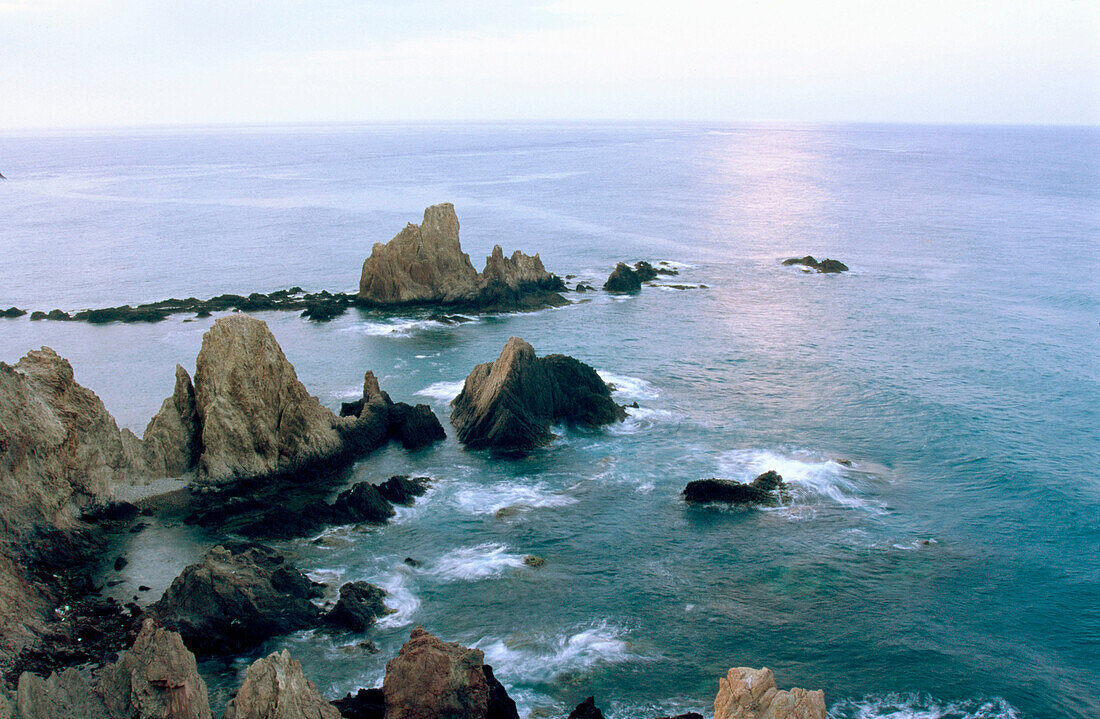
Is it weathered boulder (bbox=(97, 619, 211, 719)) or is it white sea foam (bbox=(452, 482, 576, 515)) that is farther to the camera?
white sea foam (bbox=(452, 482, 576, 515))

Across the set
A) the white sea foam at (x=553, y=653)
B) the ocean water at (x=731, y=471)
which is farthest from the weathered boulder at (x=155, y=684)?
the white sea foam at (x=553, y=653)

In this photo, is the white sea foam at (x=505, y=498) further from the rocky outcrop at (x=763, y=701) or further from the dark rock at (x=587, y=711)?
the rocky outcrop at (x=763, y=701)

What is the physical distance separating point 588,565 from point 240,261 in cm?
7198

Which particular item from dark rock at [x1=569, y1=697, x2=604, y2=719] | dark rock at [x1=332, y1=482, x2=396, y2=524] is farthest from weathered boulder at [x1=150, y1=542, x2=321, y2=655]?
dark rock at [x1=569, y1=697, x2=604, y2=719]

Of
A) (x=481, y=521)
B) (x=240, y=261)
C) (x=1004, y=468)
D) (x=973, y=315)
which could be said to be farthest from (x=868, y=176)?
(x=481, y=521)

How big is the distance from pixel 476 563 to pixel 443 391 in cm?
2012

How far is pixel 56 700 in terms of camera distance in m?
18.5

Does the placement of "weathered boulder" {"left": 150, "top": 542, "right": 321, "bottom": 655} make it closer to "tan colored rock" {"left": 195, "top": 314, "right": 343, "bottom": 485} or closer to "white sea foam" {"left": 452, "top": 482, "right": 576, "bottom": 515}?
"white sea foam" {"left": 452, "top": 482, "right": 576, "bottom": 515}

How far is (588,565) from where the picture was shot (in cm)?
3027

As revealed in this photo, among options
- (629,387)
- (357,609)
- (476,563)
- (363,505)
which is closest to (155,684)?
(357,609)

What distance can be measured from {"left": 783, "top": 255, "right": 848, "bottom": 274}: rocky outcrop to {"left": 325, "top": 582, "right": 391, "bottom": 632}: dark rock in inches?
2682

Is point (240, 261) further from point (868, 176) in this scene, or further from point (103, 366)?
point (868, 176)

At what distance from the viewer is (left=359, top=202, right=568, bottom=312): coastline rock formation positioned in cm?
6912

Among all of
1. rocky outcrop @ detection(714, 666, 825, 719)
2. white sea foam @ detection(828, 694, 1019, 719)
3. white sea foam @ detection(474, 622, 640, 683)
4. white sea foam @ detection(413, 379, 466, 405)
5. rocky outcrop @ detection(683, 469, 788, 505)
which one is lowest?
white sea foam @ detection(828, 694, 1019, 719)
